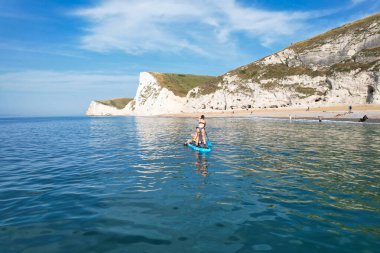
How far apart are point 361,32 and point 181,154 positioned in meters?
106

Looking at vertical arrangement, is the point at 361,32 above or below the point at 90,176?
above

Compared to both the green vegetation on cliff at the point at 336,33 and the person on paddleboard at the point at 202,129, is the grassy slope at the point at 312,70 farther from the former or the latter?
the person on paddleboard at the point at 202,129

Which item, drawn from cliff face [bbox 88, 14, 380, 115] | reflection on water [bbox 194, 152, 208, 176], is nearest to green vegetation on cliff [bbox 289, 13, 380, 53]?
cliff face [bbox 88, 14, 380, 115]

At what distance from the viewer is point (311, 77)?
10306 centimetres

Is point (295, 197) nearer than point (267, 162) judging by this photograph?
Yes

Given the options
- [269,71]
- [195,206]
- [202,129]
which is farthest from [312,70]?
[195,206]

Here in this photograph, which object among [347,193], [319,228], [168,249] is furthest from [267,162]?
[168,249]

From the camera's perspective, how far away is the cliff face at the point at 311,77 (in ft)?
280

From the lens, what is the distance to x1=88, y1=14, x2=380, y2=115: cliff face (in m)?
85.4


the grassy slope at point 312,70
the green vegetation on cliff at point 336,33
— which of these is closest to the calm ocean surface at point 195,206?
the grassy slope at point 312,70

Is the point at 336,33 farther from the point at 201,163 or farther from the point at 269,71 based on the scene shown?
the point at 201,163

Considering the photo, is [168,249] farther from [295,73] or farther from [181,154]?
[295,73]

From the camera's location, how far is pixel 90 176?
1566cm

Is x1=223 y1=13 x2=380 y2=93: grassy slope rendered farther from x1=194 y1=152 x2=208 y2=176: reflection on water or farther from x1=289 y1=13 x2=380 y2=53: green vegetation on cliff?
x1=194 y1=152 x2=208 y2=176: reflection on water
